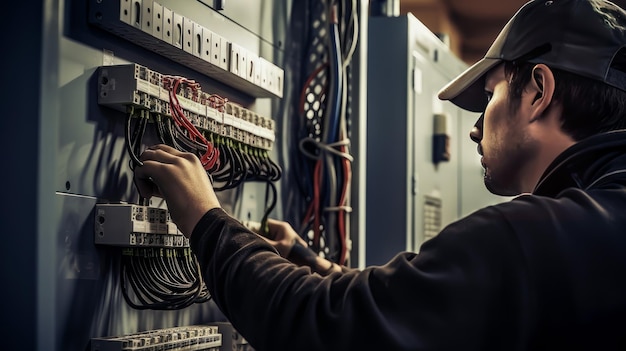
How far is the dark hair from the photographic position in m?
1.40

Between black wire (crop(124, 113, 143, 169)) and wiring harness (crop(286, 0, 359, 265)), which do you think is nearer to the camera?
black wire (crop(124, 113, 143, 169))

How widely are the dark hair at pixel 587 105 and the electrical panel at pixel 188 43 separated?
650mm

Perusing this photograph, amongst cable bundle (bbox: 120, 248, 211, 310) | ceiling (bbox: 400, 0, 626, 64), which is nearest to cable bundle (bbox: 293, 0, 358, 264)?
cable bundle (bbox: 120, 248, 211, 310)

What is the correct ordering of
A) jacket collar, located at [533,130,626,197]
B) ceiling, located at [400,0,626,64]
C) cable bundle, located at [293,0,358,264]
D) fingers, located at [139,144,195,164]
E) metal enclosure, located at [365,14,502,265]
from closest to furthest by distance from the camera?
jacket collar, located at [533,130,626,197], fingers, located at [139,144,195,164], cable bundle, located at [293,0,358,264], metal enclosure, located at [365,14,502,265], ceiling, located at [400,0,626,64]

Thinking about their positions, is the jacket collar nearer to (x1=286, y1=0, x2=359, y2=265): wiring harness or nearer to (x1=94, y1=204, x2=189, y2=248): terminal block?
(x1=94, y1=204, x2=189, y2=248): terminal block

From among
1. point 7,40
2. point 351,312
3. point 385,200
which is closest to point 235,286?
point 351,312

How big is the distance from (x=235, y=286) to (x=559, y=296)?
0.45 m

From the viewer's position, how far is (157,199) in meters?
1.58

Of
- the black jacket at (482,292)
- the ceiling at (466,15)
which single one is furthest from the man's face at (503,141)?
the ceiling at (466,15)

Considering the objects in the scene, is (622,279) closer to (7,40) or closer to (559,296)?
(559,296)

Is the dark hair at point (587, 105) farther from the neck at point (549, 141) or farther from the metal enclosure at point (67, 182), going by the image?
the metal enclosure at point (67, 182)

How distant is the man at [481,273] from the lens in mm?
1107

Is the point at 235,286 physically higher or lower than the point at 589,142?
lower

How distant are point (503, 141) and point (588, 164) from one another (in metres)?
0.21
